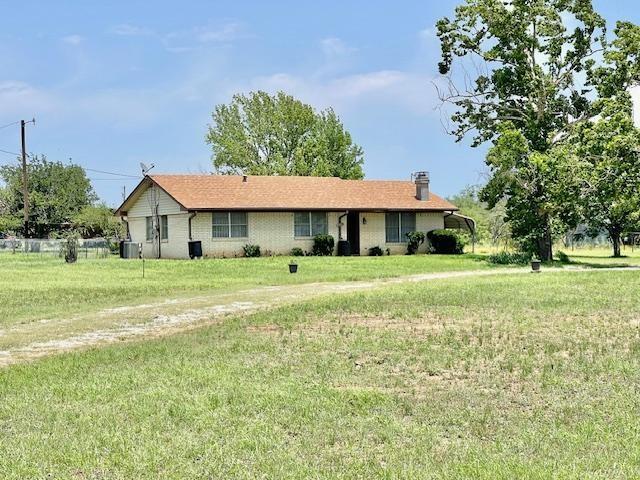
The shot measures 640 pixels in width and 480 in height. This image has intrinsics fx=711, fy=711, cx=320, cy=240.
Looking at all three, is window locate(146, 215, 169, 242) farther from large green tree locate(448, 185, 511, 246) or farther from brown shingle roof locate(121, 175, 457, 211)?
large green tree locate(448, 185, 511, 246)

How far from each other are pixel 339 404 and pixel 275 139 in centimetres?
5186

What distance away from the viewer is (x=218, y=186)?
3438 centimetres

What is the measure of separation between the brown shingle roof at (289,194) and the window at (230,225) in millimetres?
583

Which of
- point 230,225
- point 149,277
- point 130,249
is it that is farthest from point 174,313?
point 130,249

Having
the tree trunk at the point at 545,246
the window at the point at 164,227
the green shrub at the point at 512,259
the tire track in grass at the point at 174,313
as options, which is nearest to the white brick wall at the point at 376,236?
the green shrub at the point at 512,259

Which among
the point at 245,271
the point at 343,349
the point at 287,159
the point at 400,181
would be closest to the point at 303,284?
the point at 245,271

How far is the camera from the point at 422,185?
37938 millimetres

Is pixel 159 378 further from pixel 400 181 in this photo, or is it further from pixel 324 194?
pixel 400 181

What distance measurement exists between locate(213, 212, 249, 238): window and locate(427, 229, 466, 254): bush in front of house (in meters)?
9.83

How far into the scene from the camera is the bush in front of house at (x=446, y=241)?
3591cm

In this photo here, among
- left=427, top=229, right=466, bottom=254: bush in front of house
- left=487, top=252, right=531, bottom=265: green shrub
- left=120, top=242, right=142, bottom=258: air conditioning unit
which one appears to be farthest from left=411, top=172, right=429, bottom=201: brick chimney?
left=120, top=242, right=142, bottom=258: air conditioning unit

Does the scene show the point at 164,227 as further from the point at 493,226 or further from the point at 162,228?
the point at 493,226

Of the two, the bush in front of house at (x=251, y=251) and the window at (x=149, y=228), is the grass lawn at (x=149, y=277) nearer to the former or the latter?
the bush in front of house at (x=251, y=251)

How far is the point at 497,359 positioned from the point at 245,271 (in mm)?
17327
